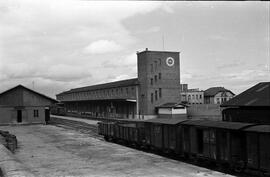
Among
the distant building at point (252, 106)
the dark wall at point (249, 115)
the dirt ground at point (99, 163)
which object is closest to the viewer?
the dirt ground at point (99, 163)

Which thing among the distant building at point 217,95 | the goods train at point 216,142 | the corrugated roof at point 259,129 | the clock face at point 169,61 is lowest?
the goods train at point 216,142

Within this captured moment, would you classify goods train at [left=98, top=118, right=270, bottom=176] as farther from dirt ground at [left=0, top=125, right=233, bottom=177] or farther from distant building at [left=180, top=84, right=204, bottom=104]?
distant building at [left=180, top=84, right=204, bottom=104]

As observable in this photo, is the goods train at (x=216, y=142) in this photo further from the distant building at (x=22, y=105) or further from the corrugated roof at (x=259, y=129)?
the distant building at (x=22, y=105)

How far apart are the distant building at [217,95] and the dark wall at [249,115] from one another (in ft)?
258

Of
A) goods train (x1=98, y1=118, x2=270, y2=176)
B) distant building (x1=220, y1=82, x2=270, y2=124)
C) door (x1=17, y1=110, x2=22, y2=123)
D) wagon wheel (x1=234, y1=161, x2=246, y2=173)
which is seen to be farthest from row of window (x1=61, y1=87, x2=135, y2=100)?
wagon wheel (x1=234, y1=161, x2=246, y2=173)

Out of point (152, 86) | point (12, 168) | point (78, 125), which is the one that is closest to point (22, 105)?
point (78, 125)

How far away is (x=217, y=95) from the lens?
341 feet

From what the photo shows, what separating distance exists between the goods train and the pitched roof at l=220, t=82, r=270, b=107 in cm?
661

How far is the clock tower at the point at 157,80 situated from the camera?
60438 millimetres

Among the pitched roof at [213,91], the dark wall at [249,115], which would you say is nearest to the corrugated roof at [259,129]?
the dark wall at [249,115]

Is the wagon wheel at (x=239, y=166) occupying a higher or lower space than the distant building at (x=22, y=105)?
lower

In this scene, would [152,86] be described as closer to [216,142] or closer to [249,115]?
[249,115]

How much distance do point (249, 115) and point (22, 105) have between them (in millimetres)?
42017

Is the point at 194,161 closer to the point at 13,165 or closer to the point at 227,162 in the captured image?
the point at 227,162
